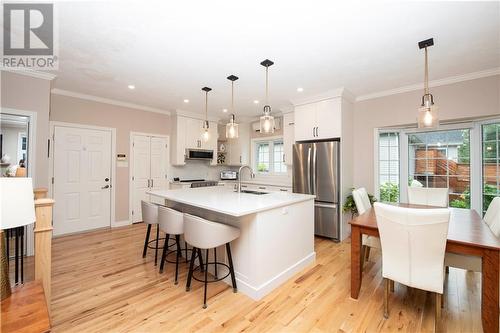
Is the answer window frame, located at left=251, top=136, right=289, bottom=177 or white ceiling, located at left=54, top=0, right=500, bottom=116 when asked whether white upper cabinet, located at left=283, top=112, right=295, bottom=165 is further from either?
white ceiling, located at left=54, top=0, right=500, bottom=116

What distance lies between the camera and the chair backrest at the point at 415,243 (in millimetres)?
1619

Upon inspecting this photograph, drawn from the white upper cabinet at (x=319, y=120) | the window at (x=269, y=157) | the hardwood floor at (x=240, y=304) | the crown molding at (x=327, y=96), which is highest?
the crown molding at (x=327, y=96)

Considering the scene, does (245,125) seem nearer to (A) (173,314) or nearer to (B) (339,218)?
(B) (339,218)

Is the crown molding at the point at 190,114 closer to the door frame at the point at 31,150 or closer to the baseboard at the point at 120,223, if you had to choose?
the door frame at the point at 31,150

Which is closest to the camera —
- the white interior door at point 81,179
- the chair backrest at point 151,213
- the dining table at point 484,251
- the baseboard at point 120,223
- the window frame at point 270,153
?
the dining table at point 484,251

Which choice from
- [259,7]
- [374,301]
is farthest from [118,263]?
[259,7]

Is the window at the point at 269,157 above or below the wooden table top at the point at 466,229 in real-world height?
above

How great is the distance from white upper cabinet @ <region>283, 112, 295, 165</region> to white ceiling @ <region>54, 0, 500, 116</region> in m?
1.17

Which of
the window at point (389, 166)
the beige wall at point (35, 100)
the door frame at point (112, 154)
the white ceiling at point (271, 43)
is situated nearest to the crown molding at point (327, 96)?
the white ceiling at point (271, 43)

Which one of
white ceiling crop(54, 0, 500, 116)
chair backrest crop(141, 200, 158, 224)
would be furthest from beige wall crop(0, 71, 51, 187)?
chair backrest crop(141, 200, 158, 224)

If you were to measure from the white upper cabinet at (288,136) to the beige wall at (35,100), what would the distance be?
4050 millimetres

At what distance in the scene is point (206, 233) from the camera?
2.01 m

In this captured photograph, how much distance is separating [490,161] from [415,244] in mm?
2749

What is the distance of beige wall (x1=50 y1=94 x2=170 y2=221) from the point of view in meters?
3.94
